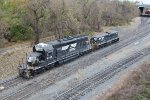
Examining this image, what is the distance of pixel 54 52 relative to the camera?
1706 inches

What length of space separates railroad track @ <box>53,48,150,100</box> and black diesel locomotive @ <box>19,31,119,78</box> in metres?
5.69

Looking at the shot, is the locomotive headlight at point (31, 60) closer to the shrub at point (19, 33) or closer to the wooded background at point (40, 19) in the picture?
the wooded background at point (40, 19)

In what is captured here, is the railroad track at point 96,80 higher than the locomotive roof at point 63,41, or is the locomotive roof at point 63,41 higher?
the locomotive roof at point 63,41

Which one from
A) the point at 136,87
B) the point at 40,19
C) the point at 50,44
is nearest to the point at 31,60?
the point at 50,44

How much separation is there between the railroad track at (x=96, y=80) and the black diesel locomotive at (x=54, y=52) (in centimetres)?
569

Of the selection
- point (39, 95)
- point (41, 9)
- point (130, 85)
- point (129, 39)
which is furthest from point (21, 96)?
point (129, 39)

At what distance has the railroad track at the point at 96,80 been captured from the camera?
Result: 34750 mm

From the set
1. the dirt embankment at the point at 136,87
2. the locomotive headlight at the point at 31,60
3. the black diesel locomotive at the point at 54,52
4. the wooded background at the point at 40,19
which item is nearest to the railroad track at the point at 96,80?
the dirt embankment at the point at 136,87

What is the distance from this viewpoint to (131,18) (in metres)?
86.3

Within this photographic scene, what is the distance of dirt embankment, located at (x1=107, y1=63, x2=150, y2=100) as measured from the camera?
33562 mm

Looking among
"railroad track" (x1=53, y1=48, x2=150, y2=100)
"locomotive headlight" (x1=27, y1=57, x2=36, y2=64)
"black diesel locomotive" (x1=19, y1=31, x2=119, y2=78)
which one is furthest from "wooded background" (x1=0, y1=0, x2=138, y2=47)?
"railroad track" (x1=53, y1=48, x2=150, y2=100)

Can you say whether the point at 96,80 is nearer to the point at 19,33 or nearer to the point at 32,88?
the point at 32,88

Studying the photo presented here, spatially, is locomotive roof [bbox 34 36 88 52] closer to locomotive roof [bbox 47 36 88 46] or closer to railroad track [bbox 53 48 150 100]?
locomotive roof [bbox 47 36 88 46]

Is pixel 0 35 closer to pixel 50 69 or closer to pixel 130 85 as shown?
pixel 50 69
